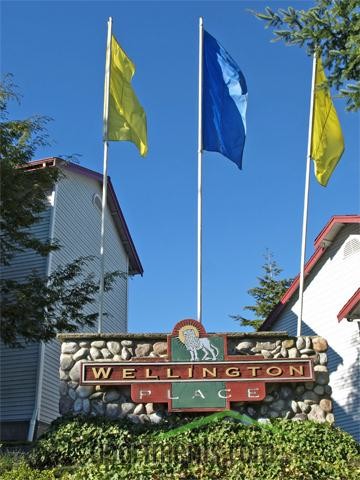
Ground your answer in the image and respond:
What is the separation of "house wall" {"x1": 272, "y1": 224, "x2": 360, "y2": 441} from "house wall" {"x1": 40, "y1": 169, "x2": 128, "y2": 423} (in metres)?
6.27

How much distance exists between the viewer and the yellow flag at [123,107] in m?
12.9

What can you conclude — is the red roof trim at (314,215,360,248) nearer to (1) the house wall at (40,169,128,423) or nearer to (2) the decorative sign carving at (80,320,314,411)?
(1) the house wall at (40,169,128,423)

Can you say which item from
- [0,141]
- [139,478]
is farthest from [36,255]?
[139,478]

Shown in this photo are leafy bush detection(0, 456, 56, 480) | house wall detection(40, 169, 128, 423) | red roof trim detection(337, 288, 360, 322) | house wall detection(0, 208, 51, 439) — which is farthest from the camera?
house wall detection(40, 169, 128, 423)

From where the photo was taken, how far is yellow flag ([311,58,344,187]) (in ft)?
42.2

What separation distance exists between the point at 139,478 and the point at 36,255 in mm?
10036

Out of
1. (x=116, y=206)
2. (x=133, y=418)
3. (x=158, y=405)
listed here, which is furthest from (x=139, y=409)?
(x=116, y=206)

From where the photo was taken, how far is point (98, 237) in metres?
21.8

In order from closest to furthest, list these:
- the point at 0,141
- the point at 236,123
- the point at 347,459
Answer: the point at 347,459, the point at 236,123, the point at 0,141

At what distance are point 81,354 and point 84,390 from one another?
1.96 feet

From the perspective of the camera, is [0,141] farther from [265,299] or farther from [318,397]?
[265,299]

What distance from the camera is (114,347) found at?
10.5 metres

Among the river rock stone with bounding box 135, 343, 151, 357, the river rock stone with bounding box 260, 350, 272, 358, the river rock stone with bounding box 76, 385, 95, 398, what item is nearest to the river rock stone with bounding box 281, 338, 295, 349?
the river rock stone with bounding box 260, 350, 272, 358

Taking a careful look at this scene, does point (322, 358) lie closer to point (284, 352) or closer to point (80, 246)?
point (284, 352)
